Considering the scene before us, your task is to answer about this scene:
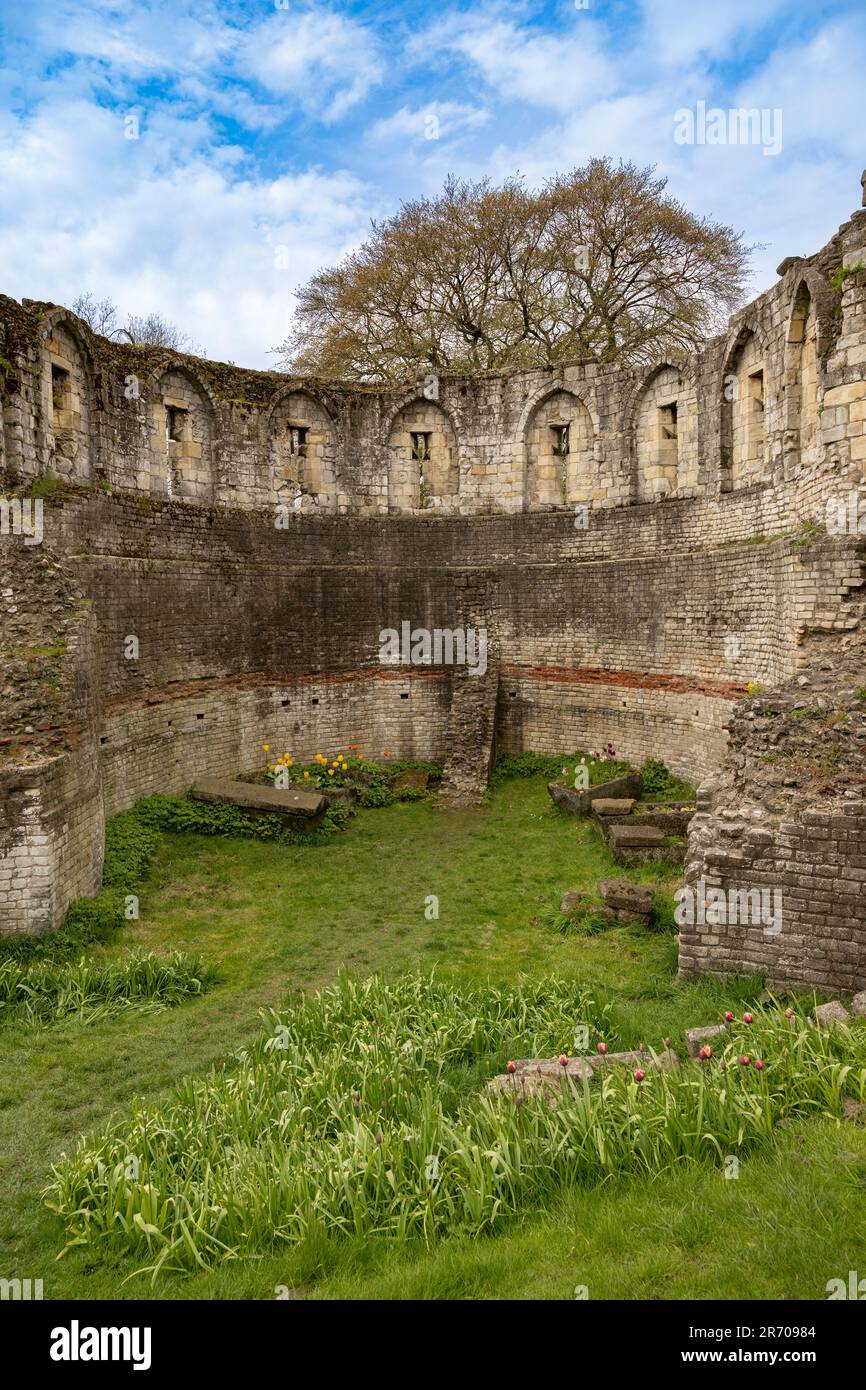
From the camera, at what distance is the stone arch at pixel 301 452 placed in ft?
56.4

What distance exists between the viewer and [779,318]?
1227 cm

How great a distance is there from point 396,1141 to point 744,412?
41.9 ft

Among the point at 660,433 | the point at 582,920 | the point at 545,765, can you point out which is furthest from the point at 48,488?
the point at 660,433

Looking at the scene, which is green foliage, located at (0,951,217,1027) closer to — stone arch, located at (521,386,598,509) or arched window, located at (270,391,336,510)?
arched window, located at (270,391,336,510)

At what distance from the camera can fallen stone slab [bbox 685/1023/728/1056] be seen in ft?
20.1

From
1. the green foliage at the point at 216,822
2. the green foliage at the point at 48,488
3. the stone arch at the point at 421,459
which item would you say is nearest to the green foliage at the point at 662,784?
the green foliage at the point at 216,822

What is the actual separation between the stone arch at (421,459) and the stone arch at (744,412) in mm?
6084

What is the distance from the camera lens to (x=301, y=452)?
57.6 feet

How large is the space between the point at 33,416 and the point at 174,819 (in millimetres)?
6333

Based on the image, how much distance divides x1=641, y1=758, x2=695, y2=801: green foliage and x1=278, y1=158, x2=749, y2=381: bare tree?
1298cm

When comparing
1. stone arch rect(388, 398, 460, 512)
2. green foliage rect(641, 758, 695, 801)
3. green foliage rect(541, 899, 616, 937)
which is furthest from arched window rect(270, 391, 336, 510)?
green foliage rect(541, 899, 616, 937)

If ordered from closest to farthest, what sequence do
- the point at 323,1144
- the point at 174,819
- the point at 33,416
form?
the point at 323,1144 < the point at 33,416 < the point at 174,819
